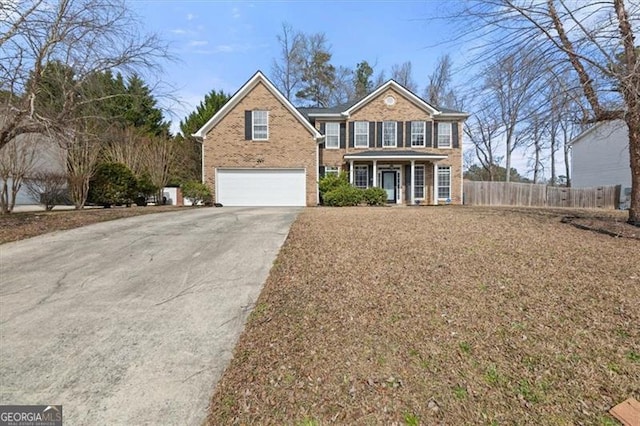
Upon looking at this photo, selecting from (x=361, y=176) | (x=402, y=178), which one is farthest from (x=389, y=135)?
(x=361, y=176)

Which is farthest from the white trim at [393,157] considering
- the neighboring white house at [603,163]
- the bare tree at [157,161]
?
the bare tree at [157,161]

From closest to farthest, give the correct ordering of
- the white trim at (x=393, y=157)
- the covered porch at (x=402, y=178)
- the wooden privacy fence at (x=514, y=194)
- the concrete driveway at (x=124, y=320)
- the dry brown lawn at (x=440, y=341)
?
the dry brown lawn at (x=440, y=341) → the concrete driveway at (x=124, y=320) → the white trim at (x=393, y=157) → the covered porch at (x=402, y=178) → the wooden privacy fence at (x=514, y=194)

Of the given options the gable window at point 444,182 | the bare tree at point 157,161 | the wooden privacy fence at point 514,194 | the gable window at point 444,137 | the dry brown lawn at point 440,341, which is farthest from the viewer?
the wooden privacy fence at point 514,194

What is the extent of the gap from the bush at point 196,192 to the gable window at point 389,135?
10.6 meters

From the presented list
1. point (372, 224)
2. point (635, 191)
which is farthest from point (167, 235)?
point (635, 191)

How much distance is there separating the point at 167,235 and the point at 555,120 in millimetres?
9749

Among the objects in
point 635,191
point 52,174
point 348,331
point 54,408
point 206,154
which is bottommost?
point 54,408

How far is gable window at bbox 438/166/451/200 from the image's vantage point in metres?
21.4

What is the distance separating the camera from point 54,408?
278 centimetres

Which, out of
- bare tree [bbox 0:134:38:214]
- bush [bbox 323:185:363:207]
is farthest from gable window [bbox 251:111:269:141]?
bare tree [bbox 0:134:38:214]

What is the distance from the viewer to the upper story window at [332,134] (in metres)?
21.2

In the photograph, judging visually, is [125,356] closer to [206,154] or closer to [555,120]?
[555,120]

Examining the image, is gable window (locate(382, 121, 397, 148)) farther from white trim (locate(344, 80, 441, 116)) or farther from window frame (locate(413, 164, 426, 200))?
window frame (locate(413, 164, 426, 200))
